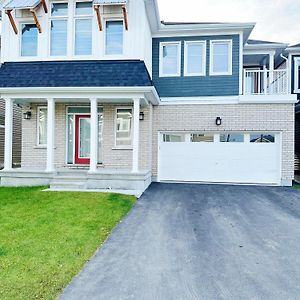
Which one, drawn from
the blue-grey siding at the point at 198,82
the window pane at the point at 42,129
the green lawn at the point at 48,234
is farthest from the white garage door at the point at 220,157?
the window pane at the point at 42,129

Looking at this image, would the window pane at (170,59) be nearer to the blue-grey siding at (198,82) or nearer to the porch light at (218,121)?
the blue-grey siding at (198,82)

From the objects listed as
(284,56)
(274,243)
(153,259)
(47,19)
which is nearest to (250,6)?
(284,56)

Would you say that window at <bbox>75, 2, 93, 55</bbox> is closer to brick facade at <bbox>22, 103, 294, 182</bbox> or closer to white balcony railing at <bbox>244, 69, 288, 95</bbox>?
brick facade at <bbox>22, 103, 294, 182</bbox>

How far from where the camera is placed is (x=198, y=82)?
11.6 meters

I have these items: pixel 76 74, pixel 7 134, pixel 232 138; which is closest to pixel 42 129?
pixel 7 134

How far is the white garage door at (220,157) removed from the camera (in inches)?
440

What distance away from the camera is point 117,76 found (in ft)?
30.8

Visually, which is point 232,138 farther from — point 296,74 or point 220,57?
point 296,74

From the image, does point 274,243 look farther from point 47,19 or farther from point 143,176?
point 47,19

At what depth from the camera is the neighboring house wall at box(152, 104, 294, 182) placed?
11039 millimetres

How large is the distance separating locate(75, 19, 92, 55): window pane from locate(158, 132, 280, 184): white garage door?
176 inches

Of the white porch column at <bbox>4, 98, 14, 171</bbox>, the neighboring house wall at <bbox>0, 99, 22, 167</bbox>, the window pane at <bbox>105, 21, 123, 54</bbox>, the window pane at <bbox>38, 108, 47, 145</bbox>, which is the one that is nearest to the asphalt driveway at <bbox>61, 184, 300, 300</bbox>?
the white porch column at <bbox>4, 98, 14, 171</bbox>

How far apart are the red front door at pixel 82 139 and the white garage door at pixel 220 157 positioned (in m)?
3.00

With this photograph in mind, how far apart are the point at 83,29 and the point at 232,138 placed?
23.6 ft
